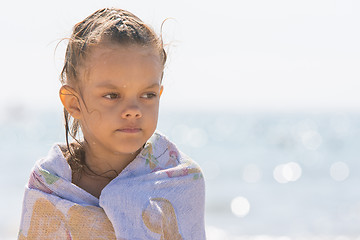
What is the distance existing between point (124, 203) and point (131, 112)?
13.3 inches

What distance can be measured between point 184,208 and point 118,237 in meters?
0.36

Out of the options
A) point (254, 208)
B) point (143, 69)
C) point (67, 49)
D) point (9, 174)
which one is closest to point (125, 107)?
point (143, 69)

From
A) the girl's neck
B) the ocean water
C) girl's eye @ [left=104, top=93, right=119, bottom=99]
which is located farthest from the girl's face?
the ocean water

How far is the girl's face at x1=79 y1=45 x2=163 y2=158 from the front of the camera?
2193mm

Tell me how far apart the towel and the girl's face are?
152 mm

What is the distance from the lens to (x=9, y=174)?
12531mm

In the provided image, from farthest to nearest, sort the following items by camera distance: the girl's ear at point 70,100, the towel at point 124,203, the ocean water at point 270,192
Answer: the ocean water at point 270,192, the girl's ear at point 70,100, the towel at point 124,203

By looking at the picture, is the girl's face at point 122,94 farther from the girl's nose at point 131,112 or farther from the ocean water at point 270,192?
the ocean water at point 270,192

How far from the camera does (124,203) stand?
2.18 metres

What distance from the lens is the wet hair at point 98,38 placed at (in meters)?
2.24

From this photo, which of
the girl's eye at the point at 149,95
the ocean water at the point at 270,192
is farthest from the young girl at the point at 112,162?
the ocean water at the point at 270,192

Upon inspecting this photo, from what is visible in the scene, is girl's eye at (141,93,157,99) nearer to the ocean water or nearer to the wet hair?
the wet hair

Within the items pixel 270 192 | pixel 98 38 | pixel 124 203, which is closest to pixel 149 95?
pixel 98 38

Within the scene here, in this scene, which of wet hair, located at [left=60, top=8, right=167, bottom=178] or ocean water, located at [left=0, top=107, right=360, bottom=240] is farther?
ocean water, located at [left=0, top=107, right=360, bottom=240]
